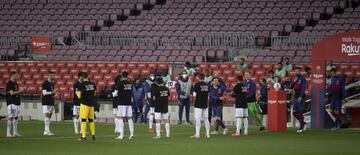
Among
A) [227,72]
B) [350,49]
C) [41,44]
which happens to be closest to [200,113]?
[350,49]

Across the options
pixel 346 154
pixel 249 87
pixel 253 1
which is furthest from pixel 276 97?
pixel 253 1

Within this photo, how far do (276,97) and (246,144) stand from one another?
7.02m

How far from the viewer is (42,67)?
52469 millimetres

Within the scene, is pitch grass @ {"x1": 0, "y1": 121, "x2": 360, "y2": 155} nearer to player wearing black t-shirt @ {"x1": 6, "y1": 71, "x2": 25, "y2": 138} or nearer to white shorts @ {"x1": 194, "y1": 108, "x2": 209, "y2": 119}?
player wearing black t-shirt @ {"x1": 6, "y1": 71, "x2": 25, "y2": 138}

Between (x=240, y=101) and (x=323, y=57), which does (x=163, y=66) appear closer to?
(x=323, y=57)

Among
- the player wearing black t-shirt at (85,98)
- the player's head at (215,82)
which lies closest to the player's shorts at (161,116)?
the player wearing black t-shirt at (85,98)

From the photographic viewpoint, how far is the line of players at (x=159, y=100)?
31.3m

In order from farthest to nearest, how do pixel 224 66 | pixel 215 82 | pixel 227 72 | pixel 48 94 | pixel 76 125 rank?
pixel 224 66 < pixel 227 72 < pixel 76 125 < pixel 48 94 < pixel 215 82

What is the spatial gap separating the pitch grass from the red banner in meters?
17.8

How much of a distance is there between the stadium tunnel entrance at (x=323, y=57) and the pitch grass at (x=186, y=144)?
6.63 ft

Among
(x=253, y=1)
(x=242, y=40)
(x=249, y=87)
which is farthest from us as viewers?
(x=253, y=1)

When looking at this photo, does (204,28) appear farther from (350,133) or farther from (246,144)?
(246,144)

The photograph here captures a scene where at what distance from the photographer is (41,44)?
55.1m

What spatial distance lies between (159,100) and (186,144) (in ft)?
9.41
